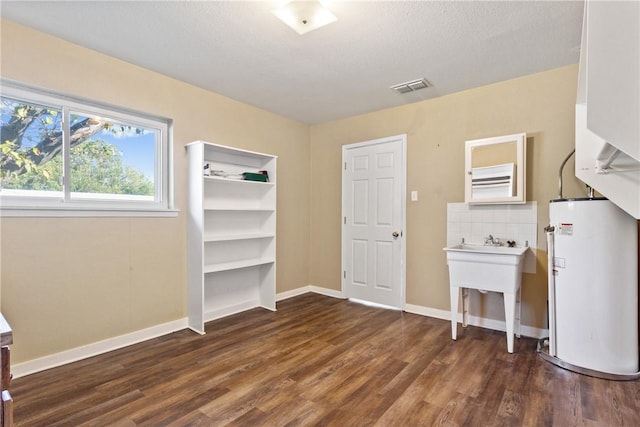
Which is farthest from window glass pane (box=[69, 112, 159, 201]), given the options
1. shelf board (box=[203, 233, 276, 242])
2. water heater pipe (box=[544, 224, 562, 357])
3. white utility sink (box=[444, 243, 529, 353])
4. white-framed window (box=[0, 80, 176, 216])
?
water heater pipe (box=[544, 224, 562, 357])

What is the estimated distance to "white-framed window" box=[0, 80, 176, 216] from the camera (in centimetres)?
228

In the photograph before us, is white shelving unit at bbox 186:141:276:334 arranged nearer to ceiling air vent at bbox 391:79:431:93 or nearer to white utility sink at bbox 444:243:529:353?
ceiling air vent at bbox 391:79:431:93

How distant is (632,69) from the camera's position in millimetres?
1194

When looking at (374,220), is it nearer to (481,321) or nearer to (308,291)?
(308,291)

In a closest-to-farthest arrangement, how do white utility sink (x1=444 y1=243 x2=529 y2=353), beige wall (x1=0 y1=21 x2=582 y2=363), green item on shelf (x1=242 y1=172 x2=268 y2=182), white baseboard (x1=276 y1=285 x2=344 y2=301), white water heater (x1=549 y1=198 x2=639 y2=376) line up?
white water heater (x1=549 y1=198 x2=639 y2=376)
beige wall (x1=0 y1=21 x2=582 y2=363)
white utility sink (x1=444 y1=243 x2=529 y2=353)
green item on shelf (x1=242 y1=172 x2=268 y2=182)
white baseboard (x1=276 y1=285 x2=344 y2=301)

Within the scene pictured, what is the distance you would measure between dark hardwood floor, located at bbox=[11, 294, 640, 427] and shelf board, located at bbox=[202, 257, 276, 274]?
63 cm

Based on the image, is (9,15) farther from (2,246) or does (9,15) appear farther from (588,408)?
(588,408)

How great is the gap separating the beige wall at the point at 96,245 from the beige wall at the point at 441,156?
1.44 m

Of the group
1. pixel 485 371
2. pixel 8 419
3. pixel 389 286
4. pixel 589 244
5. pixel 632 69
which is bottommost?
pixel 485 371

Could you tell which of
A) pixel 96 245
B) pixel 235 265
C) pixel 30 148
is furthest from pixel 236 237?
pixel 30 148

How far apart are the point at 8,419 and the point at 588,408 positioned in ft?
8.85

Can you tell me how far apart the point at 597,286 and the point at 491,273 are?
0.67 m

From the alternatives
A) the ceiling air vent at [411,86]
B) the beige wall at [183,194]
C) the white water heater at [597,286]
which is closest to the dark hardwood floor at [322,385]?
the white water heater at [597,286]

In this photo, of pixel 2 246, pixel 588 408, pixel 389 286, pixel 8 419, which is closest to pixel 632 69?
pixel 588 408
